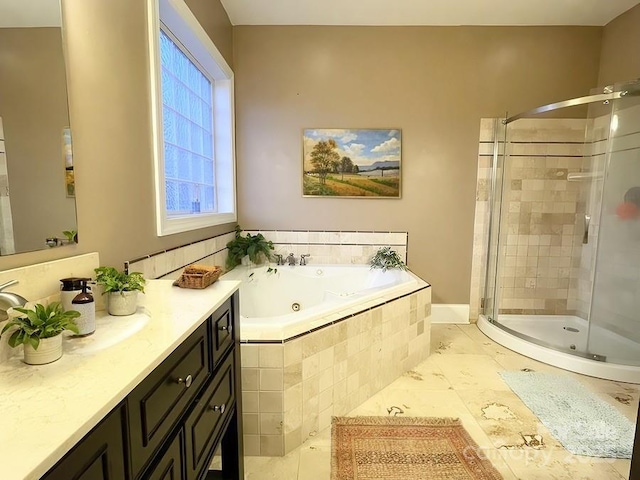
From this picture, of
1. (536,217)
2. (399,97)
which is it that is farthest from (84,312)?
(536,217)

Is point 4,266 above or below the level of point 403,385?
above

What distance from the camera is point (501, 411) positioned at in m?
1.89

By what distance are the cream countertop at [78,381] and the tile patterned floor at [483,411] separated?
1.01 meters

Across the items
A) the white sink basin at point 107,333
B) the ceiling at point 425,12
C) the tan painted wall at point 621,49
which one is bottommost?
the white sink basin at point 107,333

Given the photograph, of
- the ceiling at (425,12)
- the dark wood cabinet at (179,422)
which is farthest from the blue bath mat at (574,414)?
the ceiling at (425,12)

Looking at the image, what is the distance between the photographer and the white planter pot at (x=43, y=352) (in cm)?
69

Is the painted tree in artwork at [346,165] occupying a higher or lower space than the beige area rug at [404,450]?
higher

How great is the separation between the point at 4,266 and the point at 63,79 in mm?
619

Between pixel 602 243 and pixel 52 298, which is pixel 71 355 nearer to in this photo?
pixel 52 298

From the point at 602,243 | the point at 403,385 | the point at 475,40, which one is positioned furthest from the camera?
the point at 475,40

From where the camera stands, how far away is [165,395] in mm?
786

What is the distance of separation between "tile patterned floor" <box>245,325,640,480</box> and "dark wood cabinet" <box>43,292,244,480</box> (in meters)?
0.38

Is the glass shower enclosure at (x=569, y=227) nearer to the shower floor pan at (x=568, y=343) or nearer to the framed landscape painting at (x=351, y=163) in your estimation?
the shower floor pan at (x=568, y=343)

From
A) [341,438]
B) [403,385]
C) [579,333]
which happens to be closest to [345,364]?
[341,438]
